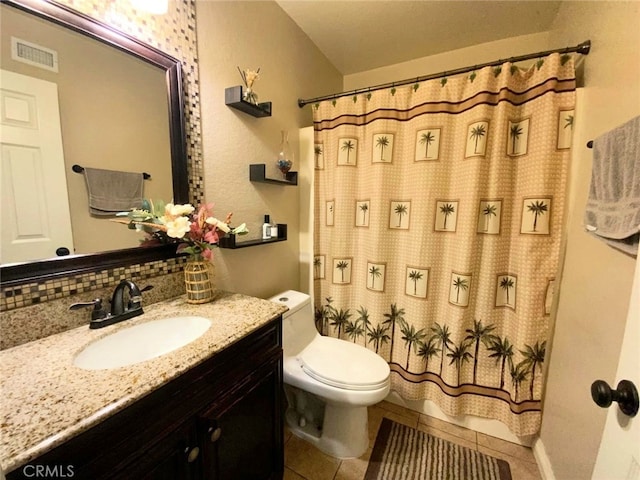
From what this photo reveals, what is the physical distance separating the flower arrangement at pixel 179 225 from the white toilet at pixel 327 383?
60cm

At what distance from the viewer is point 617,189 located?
2.76ft

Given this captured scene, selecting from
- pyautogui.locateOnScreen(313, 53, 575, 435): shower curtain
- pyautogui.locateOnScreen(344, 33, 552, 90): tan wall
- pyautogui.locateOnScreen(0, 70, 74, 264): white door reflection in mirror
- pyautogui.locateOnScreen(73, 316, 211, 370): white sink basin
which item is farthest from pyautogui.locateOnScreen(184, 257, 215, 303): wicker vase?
pyautogui.locateOnScreen(344, 33, 552, 90): tan wall

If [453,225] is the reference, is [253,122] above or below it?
above

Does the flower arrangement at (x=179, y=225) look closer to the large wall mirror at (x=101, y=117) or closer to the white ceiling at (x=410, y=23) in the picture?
the large wall mirror at (x=101, y=117)

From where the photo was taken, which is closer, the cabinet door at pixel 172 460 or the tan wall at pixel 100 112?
the cabinet door at pixel 172 460

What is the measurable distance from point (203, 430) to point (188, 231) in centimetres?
65

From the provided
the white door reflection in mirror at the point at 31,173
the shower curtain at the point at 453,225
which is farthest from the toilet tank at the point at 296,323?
the white door reflection in mirror at the point at 31,173

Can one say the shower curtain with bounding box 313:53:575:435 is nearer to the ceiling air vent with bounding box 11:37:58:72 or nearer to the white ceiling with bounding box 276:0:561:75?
the white ceiling with bounding box 276:0:561:75

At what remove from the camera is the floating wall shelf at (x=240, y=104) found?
128 cm

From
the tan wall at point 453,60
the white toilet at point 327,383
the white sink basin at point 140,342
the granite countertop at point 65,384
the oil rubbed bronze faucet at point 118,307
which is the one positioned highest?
the tan wall at point 453,60

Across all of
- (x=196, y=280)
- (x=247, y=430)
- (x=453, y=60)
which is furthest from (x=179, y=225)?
(x=453, y=60)

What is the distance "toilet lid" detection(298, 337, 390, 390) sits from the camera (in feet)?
4.15

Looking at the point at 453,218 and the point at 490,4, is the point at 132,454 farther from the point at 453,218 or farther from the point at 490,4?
the point at 490,4

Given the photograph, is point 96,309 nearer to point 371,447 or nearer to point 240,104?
point 240,104
